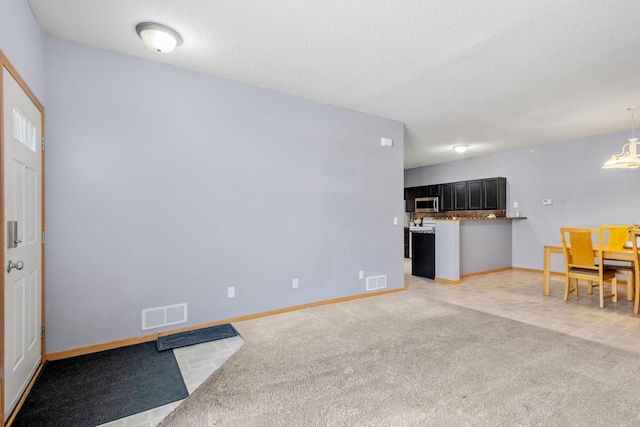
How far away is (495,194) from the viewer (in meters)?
7.07

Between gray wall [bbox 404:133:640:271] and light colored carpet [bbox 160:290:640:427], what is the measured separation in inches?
150

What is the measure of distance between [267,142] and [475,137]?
4.18 meters

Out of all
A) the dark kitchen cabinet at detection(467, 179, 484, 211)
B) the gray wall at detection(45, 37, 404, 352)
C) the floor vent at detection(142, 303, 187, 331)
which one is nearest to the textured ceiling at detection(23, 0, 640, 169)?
the gray wall at detection(45, 37, 404, 352)

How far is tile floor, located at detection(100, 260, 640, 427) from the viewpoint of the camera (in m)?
2.46

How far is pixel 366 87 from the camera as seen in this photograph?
3691 millimetres

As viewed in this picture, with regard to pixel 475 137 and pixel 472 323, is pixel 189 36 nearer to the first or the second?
pixel 472 323

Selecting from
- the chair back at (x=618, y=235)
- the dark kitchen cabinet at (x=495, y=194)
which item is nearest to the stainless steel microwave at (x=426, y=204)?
the dark kitchen cabinet at (x=495, y=194)

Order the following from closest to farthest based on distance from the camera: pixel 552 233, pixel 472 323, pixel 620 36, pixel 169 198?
pixel 620 36
pixel 169 198
pixel 472 323
pixel 552 233

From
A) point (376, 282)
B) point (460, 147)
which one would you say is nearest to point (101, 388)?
point (376, 282)

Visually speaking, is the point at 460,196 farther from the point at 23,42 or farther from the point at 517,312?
the point at 23,42

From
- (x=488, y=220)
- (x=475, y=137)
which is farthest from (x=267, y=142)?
(x=488, y=220)

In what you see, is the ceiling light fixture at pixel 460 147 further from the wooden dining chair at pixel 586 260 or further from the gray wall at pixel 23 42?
the gray wall at pixel 23 42

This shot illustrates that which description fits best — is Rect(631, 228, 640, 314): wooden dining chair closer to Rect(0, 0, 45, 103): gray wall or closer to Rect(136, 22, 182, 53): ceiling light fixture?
Rect(136, 22, 182, 53): ceiling light fixture

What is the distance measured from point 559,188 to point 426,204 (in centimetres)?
307
